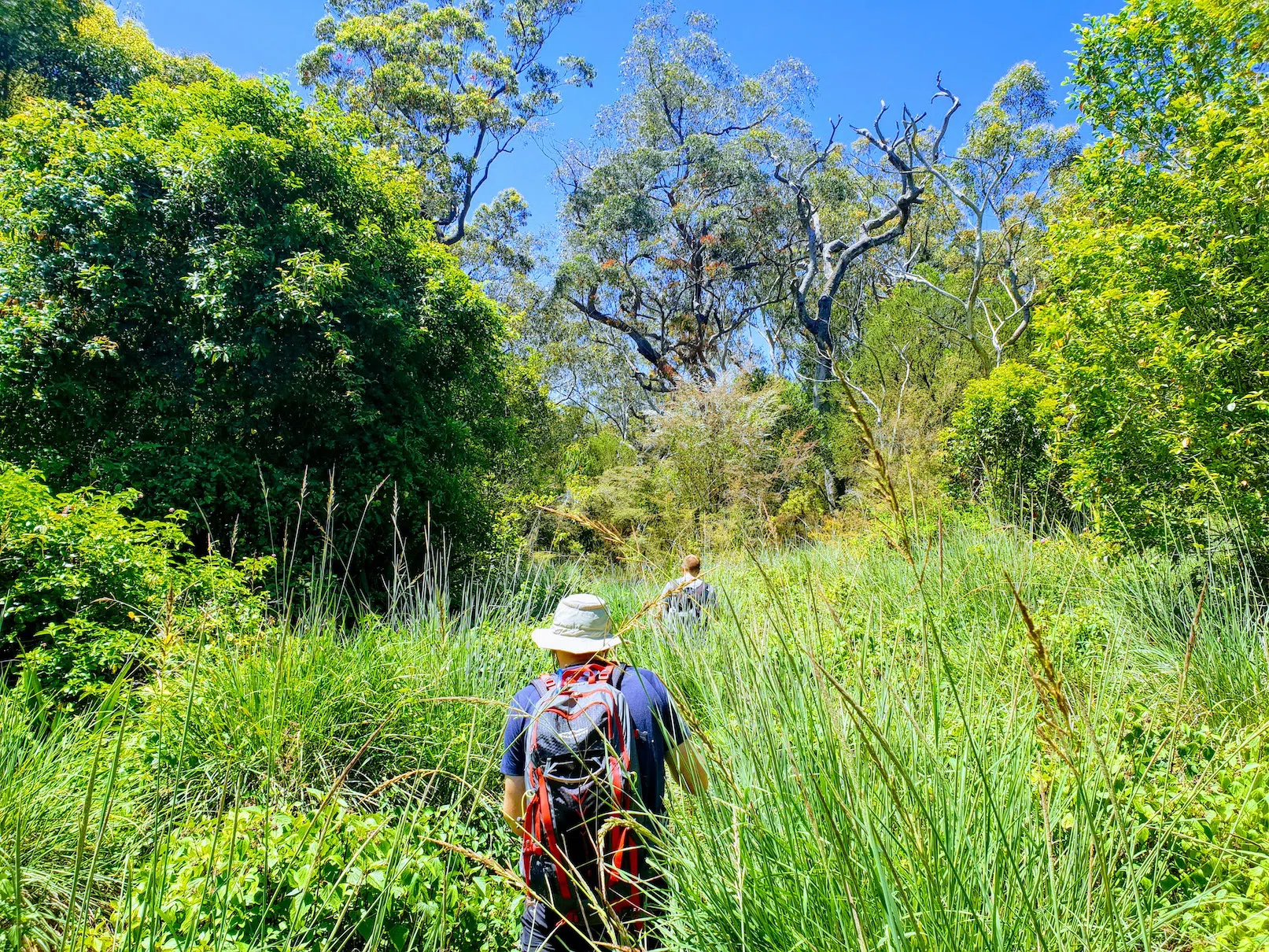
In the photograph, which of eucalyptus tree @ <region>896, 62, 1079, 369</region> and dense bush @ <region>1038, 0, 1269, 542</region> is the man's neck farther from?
eucalyptus tree @ <region>896, 62, 1079, 369</region>

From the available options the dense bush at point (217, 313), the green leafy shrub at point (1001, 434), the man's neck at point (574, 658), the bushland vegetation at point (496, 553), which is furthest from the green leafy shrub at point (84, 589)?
the green leafy shrub at point (1001, 434)

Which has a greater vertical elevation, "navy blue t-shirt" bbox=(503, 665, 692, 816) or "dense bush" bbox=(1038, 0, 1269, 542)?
"dense bush" bbox=(1038, 0, 1269, 542)

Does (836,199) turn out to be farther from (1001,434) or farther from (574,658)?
(574,658)

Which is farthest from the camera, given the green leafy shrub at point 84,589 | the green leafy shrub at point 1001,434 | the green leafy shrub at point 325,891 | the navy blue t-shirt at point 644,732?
the green leafy shrub at point 1001,434

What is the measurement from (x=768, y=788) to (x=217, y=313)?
8581 millimetres

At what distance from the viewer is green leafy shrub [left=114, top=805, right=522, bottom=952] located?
68.1 inches

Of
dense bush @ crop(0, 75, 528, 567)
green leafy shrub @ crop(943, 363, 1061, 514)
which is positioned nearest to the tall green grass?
dense bush @ crop(0, 75, 528, 567)

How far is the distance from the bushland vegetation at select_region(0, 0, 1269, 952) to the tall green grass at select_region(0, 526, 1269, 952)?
2 cm

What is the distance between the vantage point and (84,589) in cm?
431

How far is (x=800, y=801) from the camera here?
1.52 meters

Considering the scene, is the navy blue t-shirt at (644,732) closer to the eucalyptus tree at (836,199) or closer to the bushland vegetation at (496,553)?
the bushland vegetation at (496,553)

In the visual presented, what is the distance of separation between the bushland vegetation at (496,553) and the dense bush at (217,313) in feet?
0.20

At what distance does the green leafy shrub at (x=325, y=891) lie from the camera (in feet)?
5.68

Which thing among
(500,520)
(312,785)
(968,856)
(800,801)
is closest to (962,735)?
(968,856)
